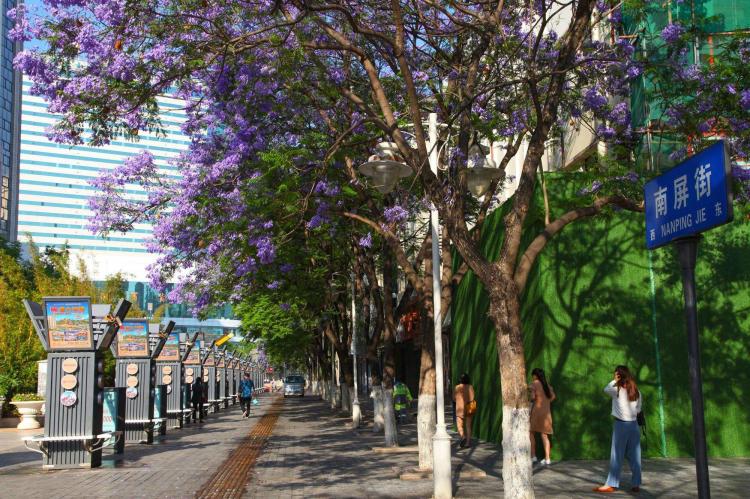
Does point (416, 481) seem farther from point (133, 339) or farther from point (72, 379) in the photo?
point (133, 339)

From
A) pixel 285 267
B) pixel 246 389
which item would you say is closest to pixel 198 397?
pixel 246 389

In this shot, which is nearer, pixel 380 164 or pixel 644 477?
pixel 380 164

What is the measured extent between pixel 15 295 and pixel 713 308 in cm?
3322

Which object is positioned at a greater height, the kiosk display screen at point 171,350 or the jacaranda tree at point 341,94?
the jacaranda tree at point 341,94

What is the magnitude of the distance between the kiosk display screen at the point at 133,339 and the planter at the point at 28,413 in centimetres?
1190

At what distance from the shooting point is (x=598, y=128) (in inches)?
592

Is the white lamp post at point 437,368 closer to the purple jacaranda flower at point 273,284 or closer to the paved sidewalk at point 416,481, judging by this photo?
the paved sidewalk at point 416,481

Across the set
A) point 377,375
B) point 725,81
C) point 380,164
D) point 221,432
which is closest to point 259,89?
point 380,164

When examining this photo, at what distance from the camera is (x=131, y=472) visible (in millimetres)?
14891

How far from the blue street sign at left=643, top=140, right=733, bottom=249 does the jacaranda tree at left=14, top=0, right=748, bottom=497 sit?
426cm

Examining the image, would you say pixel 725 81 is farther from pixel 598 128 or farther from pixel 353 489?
pixel 353 489

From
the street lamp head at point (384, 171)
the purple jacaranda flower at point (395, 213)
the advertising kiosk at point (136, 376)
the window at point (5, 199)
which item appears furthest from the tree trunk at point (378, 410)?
the window at point (5, 199)

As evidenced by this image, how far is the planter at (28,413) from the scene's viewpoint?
3081 centimetres

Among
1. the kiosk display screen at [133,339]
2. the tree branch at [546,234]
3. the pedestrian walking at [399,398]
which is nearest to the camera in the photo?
the tree branch at [546,234]
